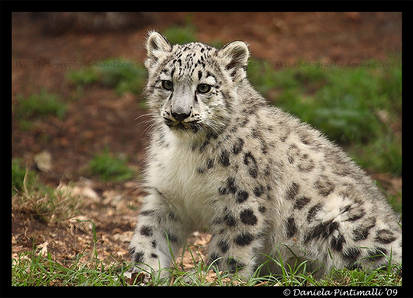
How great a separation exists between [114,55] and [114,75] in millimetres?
927

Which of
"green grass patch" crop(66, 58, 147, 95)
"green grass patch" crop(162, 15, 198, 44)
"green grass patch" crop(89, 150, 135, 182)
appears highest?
"green grass patch" crop(162, 15, 198, 44)

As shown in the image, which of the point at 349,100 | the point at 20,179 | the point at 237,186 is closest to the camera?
the point at 237,186

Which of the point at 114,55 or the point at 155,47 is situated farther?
the point at 114,55

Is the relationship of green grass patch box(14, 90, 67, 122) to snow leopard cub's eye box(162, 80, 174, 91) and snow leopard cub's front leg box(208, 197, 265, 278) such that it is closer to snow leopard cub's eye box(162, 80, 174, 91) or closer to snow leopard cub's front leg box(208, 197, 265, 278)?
snow leopard cub's eye box(162, 80, 174, 91)

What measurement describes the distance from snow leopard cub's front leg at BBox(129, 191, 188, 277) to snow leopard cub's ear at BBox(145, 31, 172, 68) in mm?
2079

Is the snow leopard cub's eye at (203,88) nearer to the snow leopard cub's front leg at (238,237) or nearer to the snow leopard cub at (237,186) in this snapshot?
the snow leopard cub at (237,186)

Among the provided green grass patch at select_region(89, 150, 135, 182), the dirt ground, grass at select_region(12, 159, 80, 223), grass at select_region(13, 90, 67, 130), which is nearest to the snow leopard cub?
grass at select_region(12, 159, 80, 223)

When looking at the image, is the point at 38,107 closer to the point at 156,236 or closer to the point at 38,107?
the point at 38,107

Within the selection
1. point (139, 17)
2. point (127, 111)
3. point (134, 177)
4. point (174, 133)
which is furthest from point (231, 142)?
point (139, 17)

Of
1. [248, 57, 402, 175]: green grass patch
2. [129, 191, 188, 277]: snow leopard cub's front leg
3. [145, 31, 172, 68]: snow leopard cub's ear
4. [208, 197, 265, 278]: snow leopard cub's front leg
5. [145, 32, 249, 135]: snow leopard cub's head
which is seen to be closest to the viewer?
[145, 32, 249, 135]: snow leopard cub's head

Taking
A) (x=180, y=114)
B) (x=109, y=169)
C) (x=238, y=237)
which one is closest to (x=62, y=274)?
(x=238, y=237)

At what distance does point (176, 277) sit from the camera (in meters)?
8.86

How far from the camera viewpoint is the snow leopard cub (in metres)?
9.10
